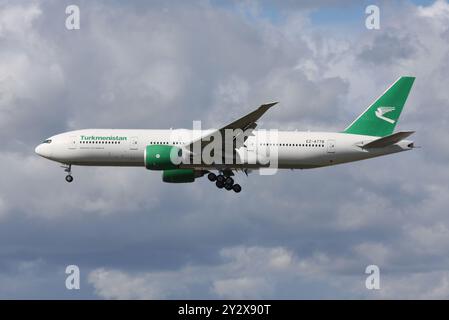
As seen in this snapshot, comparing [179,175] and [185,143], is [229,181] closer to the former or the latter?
[179,175]

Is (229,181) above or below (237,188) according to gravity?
Answer: above

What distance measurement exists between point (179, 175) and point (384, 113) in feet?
50.8

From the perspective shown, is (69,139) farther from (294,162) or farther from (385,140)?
(385,140)

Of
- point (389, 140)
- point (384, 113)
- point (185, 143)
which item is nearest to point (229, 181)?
point (185, 143)

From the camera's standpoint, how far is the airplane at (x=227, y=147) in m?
85.9

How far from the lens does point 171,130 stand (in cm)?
8775

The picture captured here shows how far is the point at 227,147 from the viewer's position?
87.5m

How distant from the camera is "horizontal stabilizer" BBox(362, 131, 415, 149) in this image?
85.8 meters

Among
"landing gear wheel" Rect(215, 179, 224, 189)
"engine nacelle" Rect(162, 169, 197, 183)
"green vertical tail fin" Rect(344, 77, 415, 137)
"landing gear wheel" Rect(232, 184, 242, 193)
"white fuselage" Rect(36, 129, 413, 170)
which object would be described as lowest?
"landing gear wheel" Rect(232, 184, 242, 193)

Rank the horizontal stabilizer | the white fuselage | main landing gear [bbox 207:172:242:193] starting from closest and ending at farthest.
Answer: the horizontal stabilizer, the white fuselage, main landing gear [bbox 207:172:242:193]

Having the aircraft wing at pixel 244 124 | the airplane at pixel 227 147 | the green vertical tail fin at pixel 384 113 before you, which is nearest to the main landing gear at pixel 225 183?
the airplane at pixel 227 147

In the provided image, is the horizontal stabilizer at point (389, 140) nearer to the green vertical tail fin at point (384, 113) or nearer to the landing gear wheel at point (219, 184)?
the green vertical tail fin at point (384, 113)

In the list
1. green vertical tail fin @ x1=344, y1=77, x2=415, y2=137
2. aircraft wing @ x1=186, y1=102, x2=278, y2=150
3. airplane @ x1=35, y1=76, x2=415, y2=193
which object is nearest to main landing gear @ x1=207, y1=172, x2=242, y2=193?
airplane @ x1=35, y1=76, x2=415, y2=193

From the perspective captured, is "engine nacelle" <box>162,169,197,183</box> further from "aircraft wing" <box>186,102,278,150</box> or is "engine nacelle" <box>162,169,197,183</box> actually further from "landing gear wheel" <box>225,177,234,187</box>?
"aircraft wing" <box>186,102,278,150</box>
